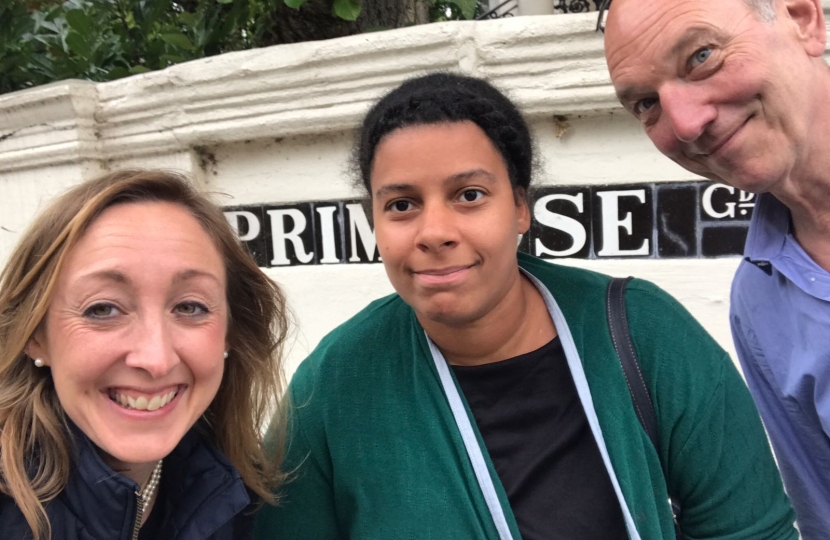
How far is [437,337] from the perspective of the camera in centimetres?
161

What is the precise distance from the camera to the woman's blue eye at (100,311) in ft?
4.36

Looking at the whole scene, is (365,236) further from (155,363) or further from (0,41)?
(0,41)

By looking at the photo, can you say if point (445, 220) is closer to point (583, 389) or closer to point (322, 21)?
point (583, 389)

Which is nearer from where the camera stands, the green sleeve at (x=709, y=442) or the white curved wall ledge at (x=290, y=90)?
the green sleeve at (x=709, y=442)

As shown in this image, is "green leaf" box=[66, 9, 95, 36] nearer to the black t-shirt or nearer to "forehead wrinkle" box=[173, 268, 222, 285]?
"forehead wrinkle" box=[173, 268, 222, 285]

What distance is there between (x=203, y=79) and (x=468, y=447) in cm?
210

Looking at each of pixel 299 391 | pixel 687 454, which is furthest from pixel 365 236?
pixel 687 454

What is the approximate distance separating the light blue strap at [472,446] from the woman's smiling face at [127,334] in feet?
1.76

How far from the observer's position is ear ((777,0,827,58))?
1423 mm

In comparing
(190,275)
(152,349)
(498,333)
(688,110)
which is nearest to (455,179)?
(498,333)

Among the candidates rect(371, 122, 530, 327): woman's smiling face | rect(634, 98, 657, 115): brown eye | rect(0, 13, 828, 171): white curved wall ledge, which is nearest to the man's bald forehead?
rect(634, 98, 657, 115): brown eye

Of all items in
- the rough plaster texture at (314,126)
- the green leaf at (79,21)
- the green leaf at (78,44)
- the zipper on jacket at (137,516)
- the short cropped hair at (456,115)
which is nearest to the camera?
the zipper on jacket at (137,516)

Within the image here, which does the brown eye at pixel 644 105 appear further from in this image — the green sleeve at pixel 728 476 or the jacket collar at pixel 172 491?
the jacket collar at pixel 172 491

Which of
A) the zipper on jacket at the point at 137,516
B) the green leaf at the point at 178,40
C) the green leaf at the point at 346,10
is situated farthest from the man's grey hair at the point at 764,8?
the green leaf at the point at 178,40
